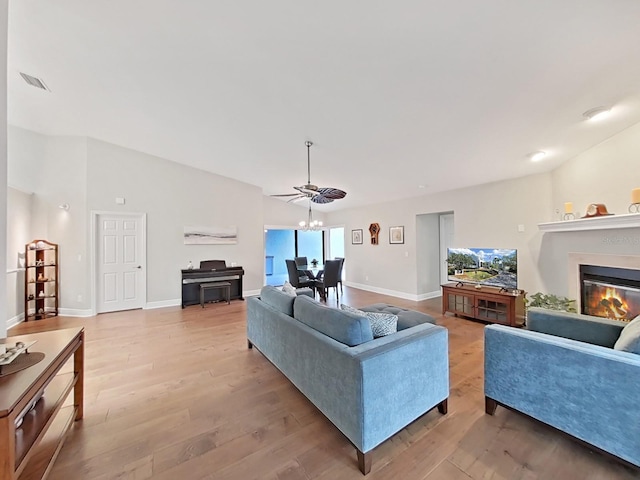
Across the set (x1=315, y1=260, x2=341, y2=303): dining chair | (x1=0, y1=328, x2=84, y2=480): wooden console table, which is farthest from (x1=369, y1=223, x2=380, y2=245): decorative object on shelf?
(x1=0, y1=328, x2=84, y2=480): wooden console table

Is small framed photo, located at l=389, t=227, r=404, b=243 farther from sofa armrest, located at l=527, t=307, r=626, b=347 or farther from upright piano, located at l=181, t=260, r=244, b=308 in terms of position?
sofa armrest, located at l=527, t=307, r=626, b=347

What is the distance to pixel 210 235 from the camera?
20.5ft

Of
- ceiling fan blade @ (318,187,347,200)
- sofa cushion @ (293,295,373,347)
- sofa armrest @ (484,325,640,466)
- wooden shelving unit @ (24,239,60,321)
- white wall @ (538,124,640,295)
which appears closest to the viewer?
sofa armrest @ (484,325,640,466)

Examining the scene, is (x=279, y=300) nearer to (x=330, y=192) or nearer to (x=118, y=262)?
(x=330, y=192)

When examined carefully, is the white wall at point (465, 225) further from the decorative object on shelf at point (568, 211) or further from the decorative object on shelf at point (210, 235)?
the decorative object on shelf at point (210, 235)

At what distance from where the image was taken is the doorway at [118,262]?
516cm

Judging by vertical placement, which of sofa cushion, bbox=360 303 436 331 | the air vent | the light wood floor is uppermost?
the air vent

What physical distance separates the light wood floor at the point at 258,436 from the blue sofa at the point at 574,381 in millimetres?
187

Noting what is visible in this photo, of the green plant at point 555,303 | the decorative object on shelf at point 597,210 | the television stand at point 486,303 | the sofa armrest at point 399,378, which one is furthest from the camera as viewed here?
the television stand at point 486,303

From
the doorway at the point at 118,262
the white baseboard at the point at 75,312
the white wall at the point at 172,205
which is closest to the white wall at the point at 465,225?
the white wall at the point at 172,205

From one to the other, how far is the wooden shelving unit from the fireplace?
8322 mm

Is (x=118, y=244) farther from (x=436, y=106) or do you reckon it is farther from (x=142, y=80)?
(x=436, y=106)

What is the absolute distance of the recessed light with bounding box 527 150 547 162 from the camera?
349cm

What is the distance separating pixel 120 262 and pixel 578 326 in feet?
22.4
